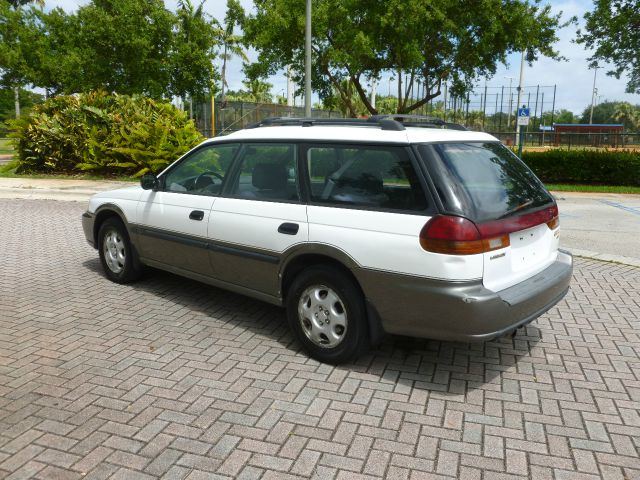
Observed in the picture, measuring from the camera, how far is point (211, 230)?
4.73 meters

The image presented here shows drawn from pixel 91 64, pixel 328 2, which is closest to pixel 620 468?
pixel 328 2

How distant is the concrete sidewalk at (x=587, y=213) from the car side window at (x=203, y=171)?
531 centimetres

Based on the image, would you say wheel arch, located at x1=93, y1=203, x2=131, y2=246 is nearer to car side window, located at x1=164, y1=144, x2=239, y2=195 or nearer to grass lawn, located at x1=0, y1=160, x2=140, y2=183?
car side window, located at x1=164, y1=144, x2=239, y2=195

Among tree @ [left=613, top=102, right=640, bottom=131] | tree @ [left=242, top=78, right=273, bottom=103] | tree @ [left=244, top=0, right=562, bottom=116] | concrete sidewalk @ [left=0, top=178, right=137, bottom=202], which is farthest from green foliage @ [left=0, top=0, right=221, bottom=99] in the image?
tree @ [left=613, top=102, right=640, bottom=131]

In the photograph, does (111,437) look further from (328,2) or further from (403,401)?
(328,2)

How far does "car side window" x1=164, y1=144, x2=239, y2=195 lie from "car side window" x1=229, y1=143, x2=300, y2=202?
0.69 ft

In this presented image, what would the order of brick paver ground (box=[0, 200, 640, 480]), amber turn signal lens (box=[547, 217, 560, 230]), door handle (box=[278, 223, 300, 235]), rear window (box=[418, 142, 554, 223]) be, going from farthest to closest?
amber turn signal lens (box=[547, 217, 560, 230]), door handle (box=[278, 223, 300, 235]), rear window (box=[418, 142, 554, 223]), brick paver ground (box=[0, 200, 640, 480])

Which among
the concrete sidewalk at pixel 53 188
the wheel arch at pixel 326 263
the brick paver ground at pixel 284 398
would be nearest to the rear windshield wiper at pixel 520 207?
the wheel arch at pixel 326 263

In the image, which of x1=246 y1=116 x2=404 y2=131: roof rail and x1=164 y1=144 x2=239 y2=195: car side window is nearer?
x1=246 y1=116 x2=404 y2=131: roof rail

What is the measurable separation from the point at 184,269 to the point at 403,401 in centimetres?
253

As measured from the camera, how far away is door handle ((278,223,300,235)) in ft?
13.3

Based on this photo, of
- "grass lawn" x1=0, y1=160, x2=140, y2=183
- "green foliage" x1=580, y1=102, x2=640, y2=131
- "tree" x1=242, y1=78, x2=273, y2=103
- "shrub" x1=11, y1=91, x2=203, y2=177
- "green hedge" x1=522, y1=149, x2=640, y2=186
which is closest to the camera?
"shrub" x1=11, y1=91, x2=203, y2=177

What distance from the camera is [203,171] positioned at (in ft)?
16.6

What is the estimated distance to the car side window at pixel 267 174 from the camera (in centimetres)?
429
